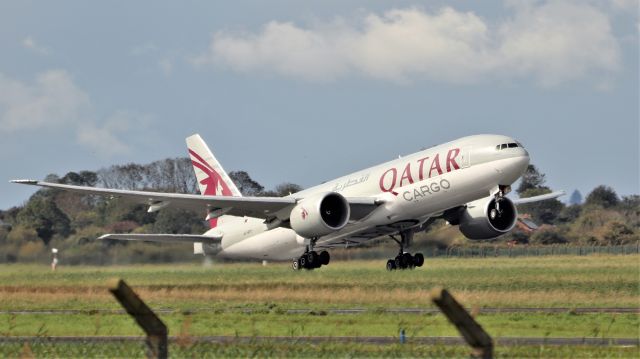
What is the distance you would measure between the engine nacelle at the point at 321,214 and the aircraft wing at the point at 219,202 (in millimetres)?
457

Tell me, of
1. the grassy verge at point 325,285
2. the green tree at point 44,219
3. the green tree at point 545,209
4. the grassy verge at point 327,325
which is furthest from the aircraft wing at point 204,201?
the green tree at point 545,209

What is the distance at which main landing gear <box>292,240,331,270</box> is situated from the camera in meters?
39.6

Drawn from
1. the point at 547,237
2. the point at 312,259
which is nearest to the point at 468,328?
the point at 312,259

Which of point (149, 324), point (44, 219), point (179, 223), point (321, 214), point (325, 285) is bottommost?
point (149, 324)

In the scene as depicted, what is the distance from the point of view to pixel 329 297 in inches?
1226

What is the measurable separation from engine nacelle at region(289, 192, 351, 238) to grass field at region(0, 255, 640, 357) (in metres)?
1.70

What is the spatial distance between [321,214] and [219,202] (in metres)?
3.59

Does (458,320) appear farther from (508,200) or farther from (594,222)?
(594,222)

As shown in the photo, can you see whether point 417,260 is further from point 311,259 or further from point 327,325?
point 327,325

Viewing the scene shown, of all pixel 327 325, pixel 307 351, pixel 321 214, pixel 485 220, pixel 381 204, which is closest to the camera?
pixel 307 351

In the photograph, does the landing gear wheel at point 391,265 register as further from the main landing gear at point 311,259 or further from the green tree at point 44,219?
the green tree at point 44,219

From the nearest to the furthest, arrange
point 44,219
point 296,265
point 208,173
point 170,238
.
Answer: point 296,265, point 170,238, point 208,173, point 44,219

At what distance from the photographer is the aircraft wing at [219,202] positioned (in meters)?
36.6

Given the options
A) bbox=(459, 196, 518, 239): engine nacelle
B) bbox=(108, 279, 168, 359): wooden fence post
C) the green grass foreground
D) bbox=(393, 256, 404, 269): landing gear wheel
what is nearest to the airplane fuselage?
bbox=(393, 256, 404, 269): landing gear wheel
